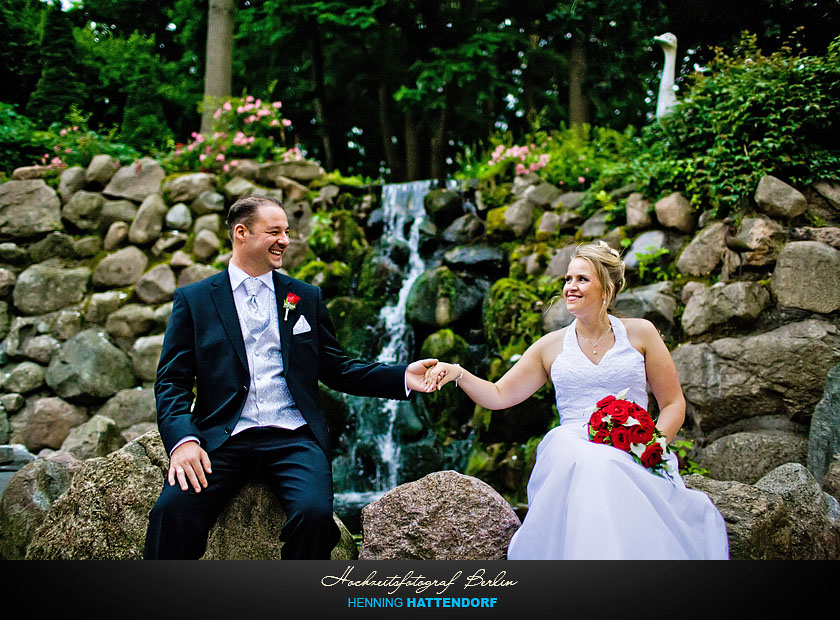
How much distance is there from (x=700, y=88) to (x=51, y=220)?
786 centimetres

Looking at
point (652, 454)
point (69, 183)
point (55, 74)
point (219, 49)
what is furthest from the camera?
point (219, 49)

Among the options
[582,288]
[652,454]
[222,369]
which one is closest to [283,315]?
[222,369]

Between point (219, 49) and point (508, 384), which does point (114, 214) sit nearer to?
point (219, 49)

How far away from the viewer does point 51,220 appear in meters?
8.42

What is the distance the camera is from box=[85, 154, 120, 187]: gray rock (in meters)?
8.71

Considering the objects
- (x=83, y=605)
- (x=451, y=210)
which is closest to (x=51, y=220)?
(x=451, y=210)

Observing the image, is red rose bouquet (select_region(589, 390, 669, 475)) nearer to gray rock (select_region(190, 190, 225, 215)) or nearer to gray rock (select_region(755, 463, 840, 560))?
gray rock (select_region(755, 463, 840, 560))

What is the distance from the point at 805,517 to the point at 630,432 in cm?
122

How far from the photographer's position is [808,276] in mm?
4988

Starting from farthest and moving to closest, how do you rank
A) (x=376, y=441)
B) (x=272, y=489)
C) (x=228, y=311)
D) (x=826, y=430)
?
(x=376, y=441), (x=826, y=430), (x=228, y=311), (x=272, y=489)

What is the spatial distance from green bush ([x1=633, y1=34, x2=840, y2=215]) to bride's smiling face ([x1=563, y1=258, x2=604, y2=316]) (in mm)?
3122

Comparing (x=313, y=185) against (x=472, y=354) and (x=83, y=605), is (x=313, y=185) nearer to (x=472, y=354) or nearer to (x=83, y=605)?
(x=472, y=354)

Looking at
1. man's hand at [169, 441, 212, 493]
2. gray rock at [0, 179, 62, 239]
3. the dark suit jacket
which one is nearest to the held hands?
the dark suit jacket

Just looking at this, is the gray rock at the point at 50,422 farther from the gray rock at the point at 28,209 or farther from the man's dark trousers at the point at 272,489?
the man's dark trousers at the point at 272,489
